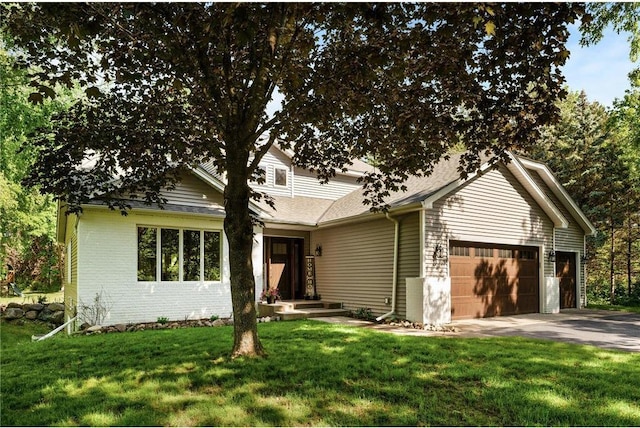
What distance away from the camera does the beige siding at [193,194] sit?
37.5 feet

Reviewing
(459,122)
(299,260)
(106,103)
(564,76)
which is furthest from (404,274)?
(106,103)

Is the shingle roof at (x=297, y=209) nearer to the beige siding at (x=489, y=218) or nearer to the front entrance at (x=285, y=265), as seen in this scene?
the front entrance at (x=285, y=265)

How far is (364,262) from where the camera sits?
1325 centimetres

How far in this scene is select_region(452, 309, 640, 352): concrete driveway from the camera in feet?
28.4

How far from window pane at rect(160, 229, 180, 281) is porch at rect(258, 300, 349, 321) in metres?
2.89

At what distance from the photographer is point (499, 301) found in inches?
518

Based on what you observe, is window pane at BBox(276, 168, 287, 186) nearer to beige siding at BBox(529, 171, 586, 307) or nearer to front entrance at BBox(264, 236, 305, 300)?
front entrance at BBox(264, 236, 305, 300)

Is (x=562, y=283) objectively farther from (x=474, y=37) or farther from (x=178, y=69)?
(x=178, y=69)

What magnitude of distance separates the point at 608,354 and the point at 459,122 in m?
4.56

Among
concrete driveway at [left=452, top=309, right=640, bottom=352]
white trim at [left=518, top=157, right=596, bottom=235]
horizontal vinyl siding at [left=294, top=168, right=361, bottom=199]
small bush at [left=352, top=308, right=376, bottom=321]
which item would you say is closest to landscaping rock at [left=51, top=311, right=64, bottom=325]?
horizontal vinyl siding at [left=294, top=168, right=361, bottom=199]

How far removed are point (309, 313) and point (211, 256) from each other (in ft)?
10.8

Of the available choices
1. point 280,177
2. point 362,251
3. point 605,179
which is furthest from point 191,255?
point 605,179

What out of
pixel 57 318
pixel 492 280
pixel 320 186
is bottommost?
pixel 57 318

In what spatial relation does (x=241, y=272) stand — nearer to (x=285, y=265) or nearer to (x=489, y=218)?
(x=285, y=265)
